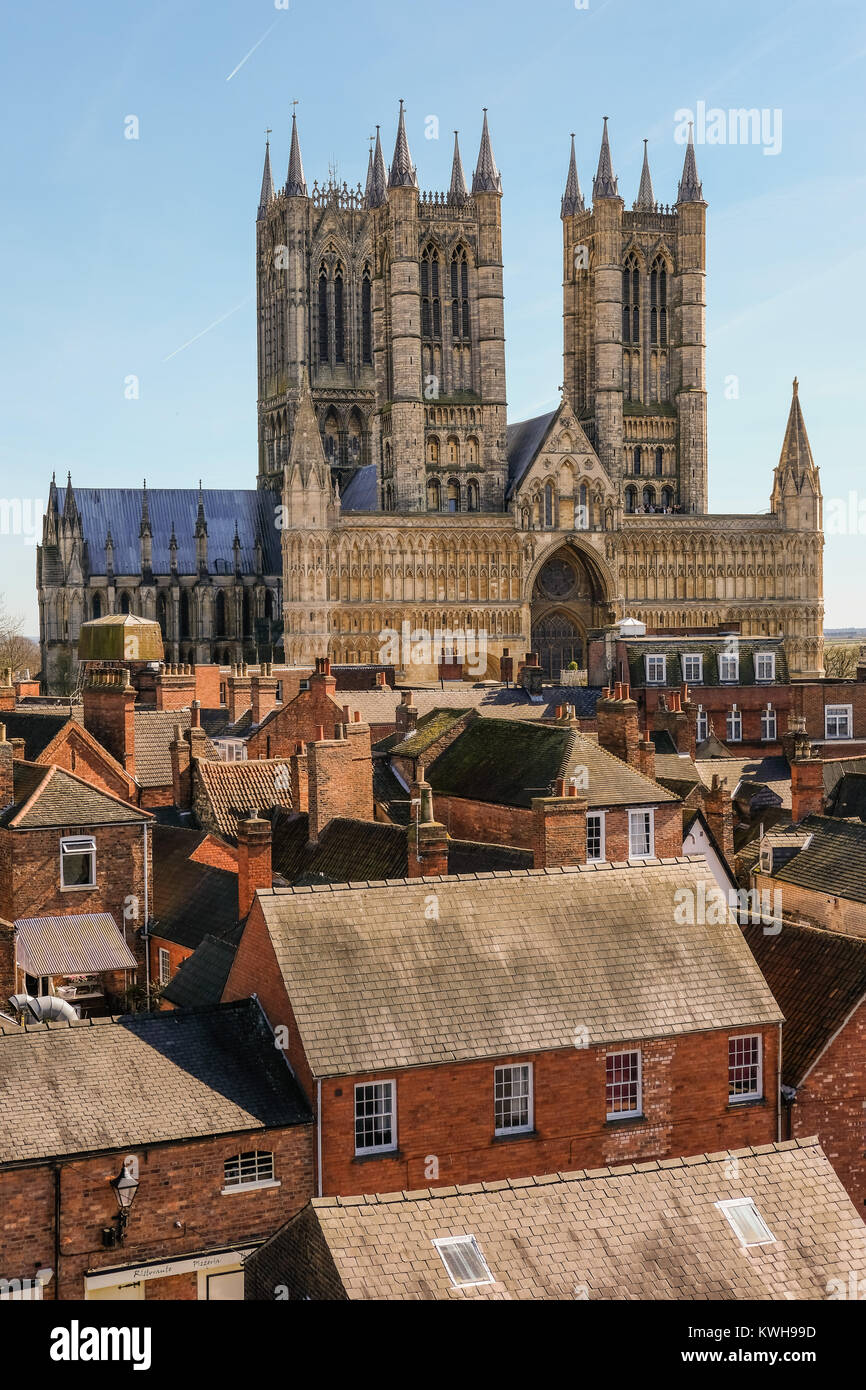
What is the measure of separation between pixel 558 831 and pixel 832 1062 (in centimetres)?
590

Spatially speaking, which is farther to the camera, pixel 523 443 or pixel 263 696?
pixel 523 443

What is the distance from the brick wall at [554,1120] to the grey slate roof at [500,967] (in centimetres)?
29

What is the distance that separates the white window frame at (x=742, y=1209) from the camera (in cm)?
1427

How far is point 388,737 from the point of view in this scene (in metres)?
43.7

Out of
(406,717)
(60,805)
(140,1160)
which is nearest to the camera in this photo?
(140,1160)

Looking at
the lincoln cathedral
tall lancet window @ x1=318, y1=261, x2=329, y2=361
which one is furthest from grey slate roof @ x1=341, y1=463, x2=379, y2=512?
tall lancet window @ x1=318, y1=261, x2=329, y2=361

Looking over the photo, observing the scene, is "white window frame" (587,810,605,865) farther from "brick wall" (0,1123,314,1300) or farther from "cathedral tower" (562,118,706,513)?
"cathedral tower" (562,118,706,513)

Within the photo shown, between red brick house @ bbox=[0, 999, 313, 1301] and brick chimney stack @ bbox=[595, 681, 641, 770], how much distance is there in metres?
17.5

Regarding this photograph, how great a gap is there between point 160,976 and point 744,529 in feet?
248

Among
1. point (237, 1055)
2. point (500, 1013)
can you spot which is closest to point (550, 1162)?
point (500, 1013)

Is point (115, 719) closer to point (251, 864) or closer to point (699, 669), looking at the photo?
point (251, 864)

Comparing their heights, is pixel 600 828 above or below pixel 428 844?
below

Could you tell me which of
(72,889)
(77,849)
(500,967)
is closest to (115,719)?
(77,849)

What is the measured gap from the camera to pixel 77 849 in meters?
29.2
